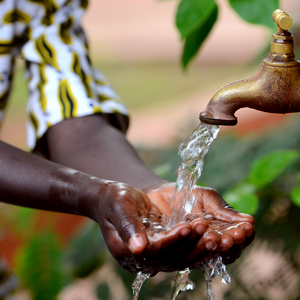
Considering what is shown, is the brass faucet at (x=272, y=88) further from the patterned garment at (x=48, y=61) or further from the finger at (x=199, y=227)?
the patterned garment at (x=48, y=61)

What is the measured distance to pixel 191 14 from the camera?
0.92m

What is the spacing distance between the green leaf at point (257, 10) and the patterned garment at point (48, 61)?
0.35m

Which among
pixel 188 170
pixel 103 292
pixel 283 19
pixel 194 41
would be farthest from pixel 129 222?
pixel 103 292

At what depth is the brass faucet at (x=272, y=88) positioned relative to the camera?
26.4 inches

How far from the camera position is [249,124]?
2.73 m

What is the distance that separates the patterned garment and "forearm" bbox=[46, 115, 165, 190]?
0.02 metres

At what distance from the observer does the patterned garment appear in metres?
0.96

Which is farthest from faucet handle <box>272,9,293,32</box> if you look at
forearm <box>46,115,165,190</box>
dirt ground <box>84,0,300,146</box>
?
dirt ground <box>84,0,300,146</box>

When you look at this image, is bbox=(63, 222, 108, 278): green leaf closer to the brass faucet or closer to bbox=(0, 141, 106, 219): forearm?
bbox=(0, 141, 106, 219): forearm

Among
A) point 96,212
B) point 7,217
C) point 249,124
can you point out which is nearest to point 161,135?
point 249,124

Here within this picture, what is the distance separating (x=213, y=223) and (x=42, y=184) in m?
0.29

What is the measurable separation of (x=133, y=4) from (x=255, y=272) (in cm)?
599

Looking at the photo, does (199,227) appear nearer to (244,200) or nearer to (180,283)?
(180,283)

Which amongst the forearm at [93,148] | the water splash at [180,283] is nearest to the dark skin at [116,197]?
the forearm at [93,148]
